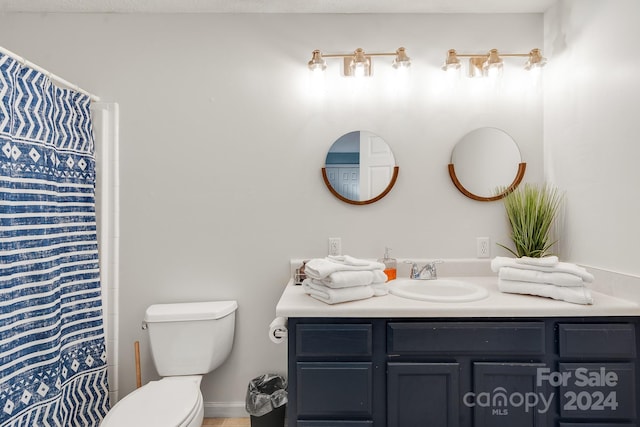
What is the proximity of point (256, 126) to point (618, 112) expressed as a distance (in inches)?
70.3

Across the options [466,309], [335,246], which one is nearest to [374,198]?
[335,246]

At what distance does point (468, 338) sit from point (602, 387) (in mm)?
593

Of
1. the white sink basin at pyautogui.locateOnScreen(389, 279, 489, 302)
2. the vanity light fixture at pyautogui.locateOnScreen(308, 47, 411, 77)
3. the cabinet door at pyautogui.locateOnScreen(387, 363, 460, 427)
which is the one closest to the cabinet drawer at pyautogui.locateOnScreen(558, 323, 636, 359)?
the white sink basin at pyautogui.locateOnScreen(389, 279, 489, 302)

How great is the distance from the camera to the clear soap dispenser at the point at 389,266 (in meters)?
2.05

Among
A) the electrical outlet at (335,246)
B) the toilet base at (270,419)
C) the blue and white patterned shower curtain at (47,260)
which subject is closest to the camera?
the blue and white patterned shower curtain at (47,260)

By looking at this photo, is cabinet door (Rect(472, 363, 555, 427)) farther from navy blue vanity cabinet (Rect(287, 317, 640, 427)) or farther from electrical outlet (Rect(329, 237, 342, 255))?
electrical outlet (Rect(329, 237, 342, 255))

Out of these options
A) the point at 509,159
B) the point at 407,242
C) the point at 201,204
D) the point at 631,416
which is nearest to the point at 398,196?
the point at 407,242

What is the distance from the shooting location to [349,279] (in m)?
1.62

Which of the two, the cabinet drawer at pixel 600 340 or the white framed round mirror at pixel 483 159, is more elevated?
the white framed round mirror at pixel 483 159

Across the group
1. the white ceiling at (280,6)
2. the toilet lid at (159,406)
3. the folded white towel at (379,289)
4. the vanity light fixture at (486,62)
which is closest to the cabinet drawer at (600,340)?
the folded white towel at (379,289)

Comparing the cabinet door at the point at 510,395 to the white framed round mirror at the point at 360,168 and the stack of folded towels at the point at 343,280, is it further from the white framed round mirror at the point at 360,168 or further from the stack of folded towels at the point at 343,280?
the white framed round mirror at the point at 360,168

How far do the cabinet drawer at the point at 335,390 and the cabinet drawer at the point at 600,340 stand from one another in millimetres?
847

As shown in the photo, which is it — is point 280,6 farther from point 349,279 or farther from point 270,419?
point 270,419

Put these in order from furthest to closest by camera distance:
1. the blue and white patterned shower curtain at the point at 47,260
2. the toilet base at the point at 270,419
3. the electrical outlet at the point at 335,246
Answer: the electrical outlet at the point at 335,246
the toilet base at the point at 270,419
the blue and white patterned shower curtain at the point at 47,260
